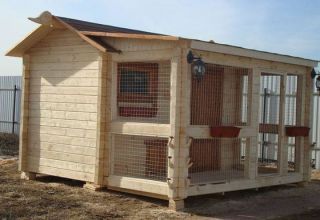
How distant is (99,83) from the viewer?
9672 millimetres

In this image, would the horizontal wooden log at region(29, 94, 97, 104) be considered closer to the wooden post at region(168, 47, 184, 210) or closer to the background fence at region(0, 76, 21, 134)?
the wooden post at region(168, 47, 184, 210)

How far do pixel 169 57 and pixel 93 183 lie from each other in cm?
281

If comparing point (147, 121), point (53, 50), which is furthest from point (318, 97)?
point (53, 50)

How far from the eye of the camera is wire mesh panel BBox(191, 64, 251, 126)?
36.0 ft

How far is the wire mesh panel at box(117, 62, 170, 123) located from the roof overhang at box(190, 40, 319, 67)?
4.23ft

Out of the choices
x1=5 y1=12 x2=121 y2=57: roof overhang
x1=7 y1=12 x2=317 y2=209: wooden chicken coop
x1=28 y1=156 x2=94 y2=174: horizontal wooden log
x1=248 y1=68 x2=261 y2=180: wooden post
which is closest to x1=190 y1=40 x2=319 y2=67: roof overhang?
x1=7 y1=12 x2=317 y2=209: wooden chicken coop

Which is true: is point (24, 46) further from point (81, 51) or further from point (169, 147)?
point (169, 147)

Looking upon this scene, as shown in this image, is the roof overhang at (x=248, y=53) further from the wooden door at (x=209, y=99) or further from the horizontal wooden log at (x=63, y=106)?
the horizontal wooden log at (x=63, y=106)

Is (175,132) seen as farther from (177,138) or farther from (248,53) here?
(248,53)

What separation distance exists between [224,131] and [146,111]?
5.23 ft

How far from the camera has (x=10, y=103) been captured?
2175 centimetres

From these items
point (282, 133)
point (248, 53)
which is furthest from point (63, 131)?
point (282, 133)

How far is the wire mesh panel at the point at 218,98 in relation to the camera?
11.0m

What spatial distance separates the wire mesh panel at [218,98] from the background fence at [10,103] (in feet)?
37.8
